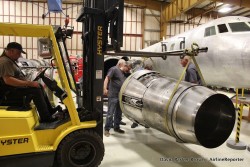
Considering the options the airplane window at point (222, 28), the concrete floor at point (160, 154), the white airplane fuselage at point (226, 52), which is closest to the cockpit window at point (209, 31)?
the white airplane fuselage at point (226, 52)

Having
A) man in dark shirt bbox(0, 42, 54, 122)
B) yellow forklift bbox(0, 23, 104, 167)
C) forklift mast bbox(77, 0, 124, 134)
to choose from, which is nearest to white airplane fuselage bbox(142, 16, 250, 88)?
forklift mast bbox(77, 0, 124, 134)

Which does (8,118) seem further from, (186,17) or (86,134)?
(186,17)

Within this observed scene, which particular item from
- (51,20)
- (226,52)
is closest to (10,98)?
(226,52)

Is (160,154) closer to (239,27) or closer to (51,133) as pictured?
(51,133)

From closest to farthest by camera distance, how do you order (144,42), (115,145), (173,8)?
(115,145) → (173,8) → (144,42)

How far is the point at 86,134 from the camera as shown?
3.95 metres

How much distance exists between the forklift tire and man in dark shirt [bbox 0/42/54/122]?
0.56 m

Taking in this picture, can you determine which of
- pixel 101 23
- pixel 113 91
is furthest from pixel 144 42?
pixel 101 23

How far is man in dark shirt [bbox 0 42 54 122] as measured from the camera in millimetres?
3764

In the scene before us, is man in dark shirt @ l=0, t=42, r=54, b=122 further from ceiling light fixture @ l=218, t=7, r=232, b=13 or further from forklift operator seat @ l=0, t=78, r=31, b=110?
ceiling light fixture @ l=218, t=7, r=232, b=13

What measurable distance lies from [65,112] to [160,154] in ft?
6.93

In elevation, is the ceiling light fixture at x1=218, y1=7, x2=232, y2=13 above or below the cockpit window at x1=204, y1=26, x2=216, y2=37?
above

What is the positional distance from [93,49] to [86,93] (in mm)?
799

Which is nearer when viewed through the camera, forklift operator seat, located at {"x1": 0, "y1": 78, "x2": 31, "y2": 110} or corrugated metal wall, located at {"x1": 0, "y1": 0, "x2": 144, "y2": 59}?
forklift operator seat, located at {"x1": 0, "y1": 78, "x2": 31, "y2": 110}
